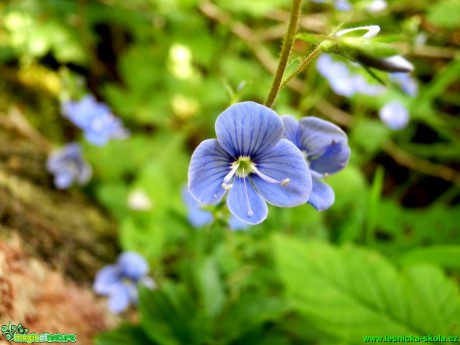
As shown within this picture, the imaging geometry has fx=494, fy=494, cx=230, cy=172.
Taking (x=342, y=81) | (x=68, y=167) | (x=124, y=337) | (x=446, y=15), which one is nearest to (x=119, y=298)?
(x=124, y=337)

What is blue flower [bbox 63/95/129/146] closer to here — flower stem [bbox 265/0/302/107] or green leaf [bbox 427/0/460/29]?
flower stem [bbox 265/0/302/107]

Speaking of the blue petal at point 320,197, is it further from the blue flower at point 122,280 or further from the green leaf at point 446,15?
the green leaf at point 446,15

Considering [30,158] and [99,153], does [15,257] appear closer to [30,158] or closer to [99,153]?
[30,158]

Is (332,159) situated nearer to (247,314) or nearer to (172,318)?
(247,314)

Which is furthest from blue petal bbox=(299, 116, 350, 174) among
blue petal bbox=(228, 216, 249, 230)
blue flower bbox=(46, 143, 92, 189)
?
blue flower bbox=(46, 143, 92, 189)

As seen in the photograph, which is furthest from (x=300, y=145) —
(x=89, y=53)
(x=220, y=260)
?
(x=89, y=53)
